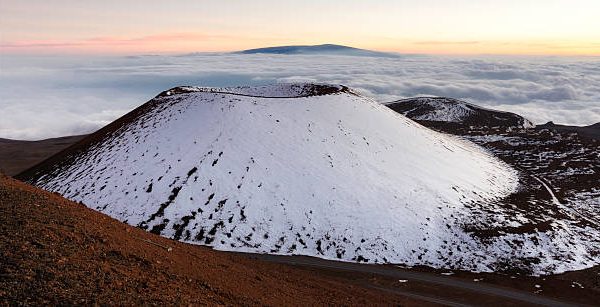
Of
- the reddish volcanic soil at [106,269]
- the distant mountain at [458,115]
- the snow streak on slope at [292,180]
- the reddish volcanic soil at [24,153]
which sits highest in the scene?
the reddish volcanic soil at [106,269]

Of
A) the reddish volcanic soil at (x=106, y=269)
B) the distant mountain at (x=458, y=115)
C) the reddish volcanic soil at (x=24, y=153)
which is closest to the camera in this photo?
the reddish volcanic soil at (x=106, y=269)

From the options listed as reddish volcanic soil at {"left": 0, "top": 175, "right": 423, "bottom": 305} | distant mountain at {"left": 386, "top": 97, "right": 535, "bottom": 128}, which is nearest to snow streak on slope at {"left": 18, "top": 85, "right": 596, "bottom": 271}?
reddish volcanic soil at {"left": 0, "top": 175, "right": 423, "bottom": 305}

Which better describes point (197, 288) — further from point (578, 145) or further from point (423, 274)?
point (578, 145)

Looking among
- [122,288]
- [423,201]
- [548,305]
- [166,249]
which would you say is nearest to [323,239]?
[423,201]

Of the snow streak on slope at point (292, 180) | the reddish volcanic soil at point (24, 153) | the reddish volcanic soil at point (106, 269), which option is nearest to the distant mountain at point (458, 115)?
the snow streak on slope at point (292, 180)

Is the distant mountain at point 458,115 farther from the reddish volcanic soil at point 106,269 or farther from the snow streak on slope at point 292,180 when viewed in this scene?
the reddish volcanic soil at point 106,269

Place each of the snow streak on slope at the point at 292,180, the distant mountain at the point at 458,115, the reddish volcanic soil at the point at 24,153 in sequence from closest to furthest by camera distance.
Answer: the snow streak on slope at the point at 292,180 < the reddish volcanic soil at the point at 24,153 < the distant mountain at the point at 458,115
